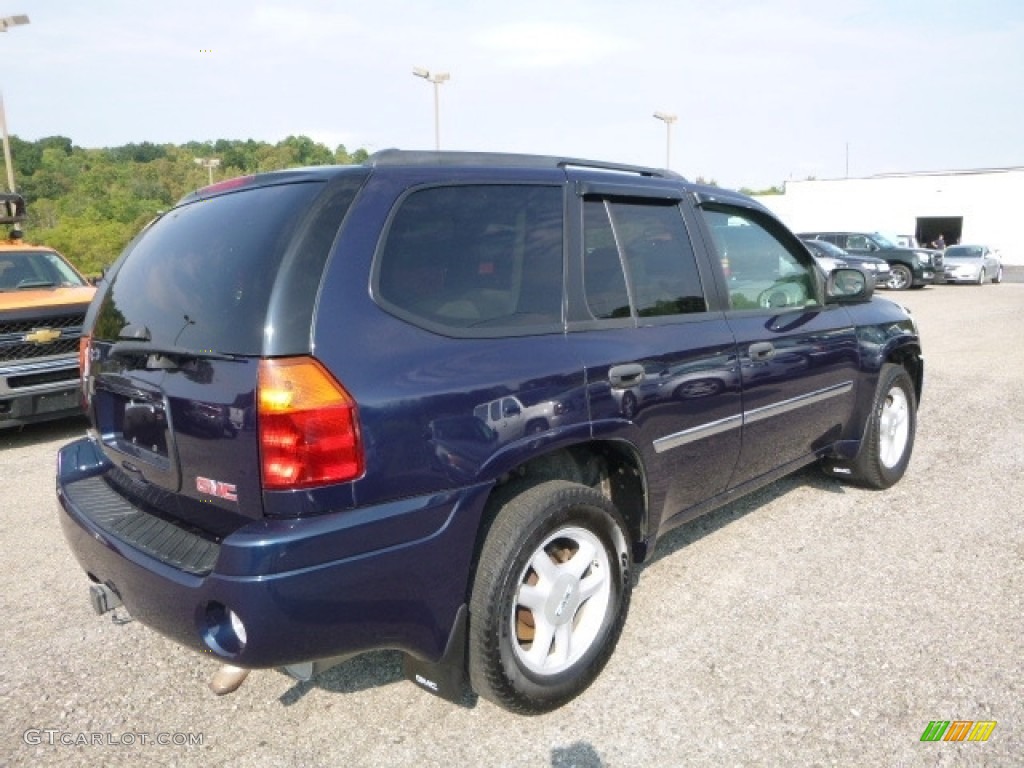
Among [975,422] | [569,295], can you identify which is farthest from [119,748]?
[975,422]

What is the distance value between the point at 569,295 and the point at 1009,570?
2.61m

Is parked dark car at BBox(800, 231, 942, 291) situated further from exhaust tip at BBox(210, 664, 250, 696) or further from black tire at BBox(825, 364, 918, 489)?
exhaust tip at BBox(210, 664, 250, 696)

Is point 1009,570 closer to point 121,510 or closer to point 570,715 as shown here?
point 570,715

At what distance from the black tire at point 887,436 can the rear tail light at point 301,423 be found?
347cm

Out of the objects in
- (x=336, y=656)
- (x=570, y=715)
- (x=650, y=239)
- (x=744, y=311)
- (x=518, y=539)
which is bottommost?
(x=570, y=715)

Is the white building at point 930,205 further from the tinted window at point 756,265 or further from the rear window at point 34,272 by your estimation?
the tinted window at point 756,265

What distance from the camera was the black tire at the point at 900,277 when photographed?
24.0 m

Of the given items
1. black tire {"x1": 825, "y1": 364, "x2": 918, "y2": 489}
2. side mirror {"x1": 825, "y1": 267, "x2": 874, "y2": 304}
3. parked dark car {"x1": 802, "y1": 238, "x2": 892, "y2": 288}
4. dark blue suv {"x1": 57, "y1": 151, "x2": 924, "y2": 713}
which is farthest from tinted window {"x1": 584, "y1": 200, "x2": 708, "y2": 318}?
parked dark car {"x1": 802, "y1": 238, "x2": 892, "y2": 288}

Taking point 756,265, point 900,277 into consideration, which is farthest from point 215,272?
point 900,277

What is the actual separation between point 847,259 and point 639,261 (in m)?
21.9

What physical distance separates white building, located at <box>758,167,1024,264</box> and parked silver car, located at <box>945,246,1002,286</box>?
12.5 metres

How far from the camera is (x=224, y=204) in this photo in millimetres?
2512

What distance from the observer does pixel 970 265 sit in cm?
2630

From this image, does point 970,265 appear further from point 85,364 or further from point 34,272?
point 85,364
